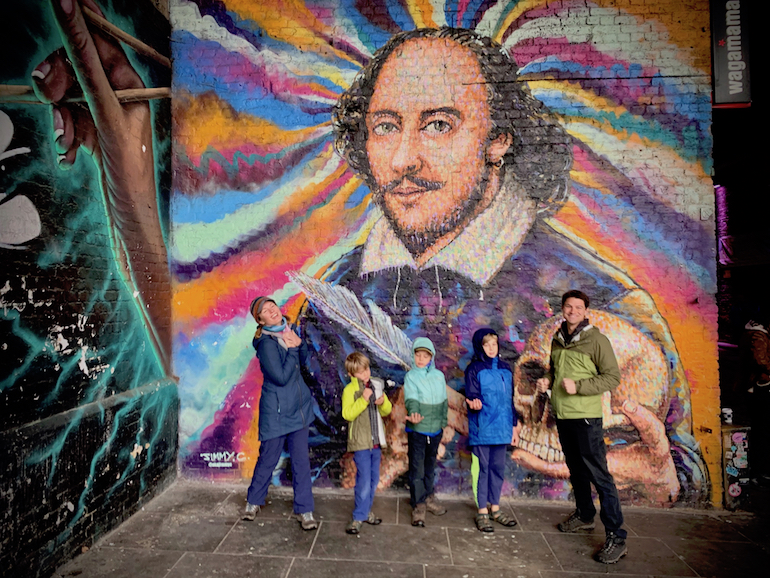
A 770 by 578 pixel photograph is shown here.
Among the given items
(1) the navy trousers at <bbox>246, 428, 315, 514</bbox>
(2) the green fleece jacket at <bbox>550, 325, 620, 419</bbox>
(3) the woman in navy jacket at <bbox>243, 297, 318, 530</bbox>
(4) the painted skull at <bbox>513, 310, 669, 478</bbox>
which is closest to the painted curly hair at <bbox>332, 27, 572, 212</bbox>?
(4) the painted skull at <bbox>513, 310, 669, 478</bbox>

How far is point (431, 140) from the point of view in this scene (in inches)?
202

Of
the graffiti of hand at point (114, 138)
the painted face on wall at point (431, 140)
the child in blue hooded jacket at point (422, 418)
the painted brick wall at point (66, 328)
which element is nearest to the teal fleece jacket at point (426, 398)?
the child in blue hooded jacket at point (422, 418)

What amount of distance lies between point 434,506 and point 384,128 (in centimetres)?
401

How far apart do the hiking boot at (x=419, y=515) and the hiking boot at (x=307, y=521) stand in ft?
2.94

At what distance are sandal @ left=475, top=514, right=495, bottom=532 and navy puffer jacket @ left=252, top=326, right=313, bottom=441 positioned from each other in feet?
5.91

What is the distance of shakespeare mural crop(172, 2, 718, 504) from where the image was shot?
4.85 m

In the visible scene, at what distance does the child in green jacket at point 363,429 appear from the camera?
4.10 m

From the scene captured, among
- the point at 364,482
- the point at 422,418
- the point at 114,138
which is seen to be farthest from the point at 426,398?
the point at 114,138

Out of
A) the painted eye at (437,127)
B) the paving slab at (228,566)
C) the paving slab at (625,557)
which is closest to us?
the paving slab at (228,566)

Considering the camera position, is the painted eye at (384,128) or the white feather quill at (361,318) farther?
the painted eye at (384,128)

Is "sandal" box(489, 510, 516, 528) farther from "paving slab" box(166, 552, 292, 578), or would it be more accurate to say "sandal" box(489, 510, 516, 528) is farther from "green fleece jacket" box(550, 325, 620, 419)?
"paving slab" box(166, 552, 292, 578)

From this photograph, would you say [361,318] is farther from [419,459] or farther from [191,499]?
[191,499]
